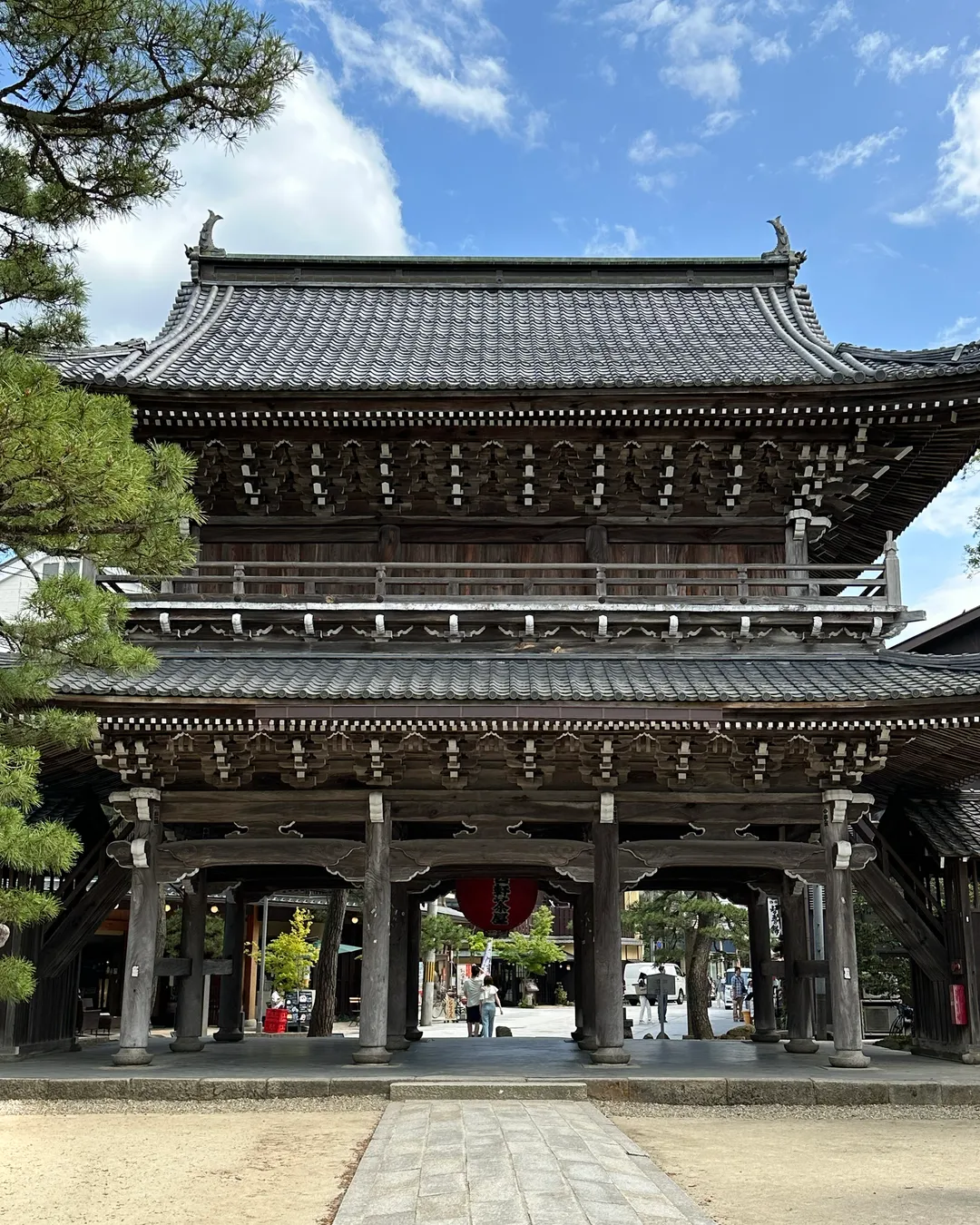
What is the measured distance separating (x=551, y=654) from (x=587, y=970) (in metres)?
5.96

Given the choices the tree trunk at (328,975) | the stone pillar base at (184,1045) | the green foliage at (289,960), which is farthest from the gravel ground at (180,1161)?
the green foliage at (289,960)

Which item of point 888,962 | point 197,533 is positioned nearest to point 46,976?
point 197,533

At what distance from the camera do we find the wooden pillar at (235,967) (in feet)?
66.4

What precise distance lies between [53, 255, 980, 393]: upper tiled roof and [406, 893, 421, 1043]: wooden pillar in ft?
29.9

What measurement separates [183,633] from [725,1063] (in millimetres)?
10162

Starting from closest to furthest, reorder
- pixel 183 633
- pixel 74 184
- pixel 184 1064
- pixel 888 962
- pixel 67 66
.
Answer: pixel 67 66 → pixel 74 184 → pixel 184 1064 → pixel 183 633 → pixel 888 962

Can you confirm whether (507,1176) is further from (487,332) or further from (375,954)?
(487,332)

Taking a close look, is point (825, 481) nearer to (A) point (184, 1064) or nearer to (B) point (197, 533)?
(B) point (197, 533)

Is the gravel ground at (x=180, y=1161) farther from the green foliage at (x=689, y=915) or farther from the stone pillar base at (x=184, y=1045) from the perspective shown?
the green foliage at (x=689, y=915)

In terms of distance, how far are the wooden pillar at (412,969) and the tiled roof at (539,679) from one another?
5.39 meters

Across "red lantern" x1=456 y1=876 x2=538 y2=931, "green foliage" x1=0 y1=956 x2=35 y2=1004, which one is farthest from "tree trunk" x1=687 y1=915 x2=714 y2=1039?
"green foliage" x1=0 y1=956 x2=35 y2=1004

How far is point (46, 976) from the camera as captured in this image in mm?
16484

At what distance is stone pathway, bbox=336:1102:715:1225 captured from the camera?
23.4 feet

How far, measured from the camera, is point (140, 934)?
1471cm
